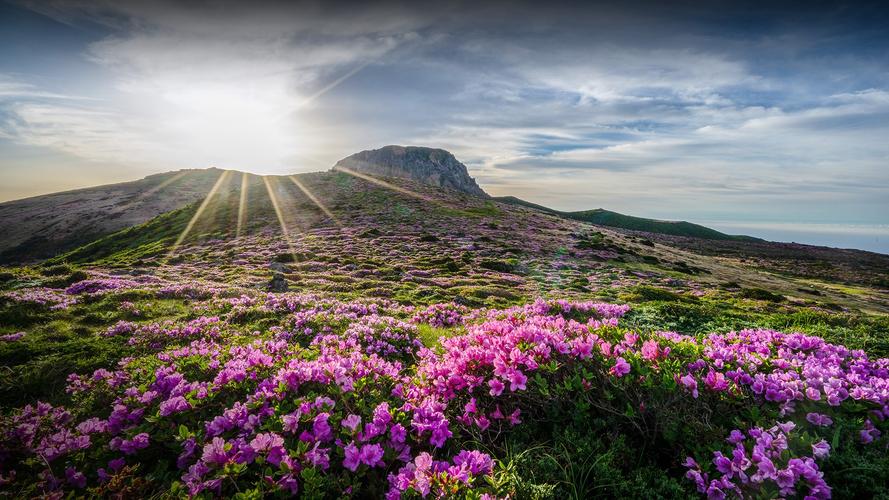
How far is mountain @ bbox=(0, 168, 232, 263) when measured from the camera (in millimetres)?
78438

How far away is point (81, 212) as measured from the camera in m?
96.9

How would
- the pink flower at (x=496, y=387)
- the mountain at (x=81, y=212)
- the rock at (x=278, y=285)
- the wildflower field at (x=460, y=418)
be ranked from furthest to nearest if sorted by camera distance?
the mountain at (x=81, y=212)
the rock at (x=278, y=285)
the pink flower at (x=496, y=387)
the wildflower field at (x=460, y=418)

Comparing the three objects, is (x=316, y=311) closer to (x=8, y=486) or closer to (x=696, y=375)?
(x=8, y=486)

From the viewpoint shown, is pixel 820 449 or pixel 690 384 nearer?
pixel 820 449

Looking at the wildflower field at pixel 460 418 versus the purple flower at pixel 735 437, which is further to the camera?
the purple flower at pixel 735 437

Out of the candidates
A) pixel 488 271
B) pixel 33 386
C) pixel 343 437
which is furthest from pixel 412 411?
pixel 488 271

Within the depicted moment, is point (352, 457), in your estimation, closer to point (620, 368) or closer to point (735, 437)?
point (620, 368)

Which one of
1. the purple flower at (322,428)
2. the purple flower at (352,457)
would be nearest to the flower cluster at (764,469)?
the purple flower at (352,457)

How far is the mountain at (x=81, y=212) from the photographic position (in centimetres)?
7844

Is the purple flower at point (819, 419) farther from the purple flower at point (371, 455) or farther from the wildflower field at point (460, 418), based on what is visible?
the purple flower at point (371, 455)

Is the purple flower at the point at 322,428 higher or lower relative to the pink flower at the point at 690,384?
lower

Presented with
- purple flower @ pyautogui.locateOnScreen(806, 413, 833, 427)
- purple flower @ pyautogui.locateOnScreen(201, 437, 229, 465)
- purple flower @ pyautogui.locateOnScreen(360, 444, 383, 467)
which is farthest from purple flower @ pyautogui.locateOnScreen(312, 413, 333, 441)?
purple flower @ pyautogui.locateOnScreen(806, 413, 833, 427)

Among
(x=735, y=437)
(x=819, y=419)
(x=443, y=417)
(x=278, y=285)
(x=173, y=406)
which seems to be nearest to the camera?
(x=735, y=437)

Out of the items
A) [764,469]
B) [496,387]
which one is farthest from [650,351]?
[496,387]
